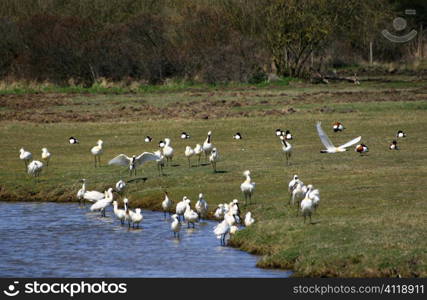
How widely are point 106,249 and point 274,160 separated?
34.9 feet

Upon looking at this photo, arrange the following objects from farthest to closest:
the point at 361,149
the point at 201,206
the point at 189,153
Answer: the point at 361,149 → the point at 189,153 → the point at 201,206

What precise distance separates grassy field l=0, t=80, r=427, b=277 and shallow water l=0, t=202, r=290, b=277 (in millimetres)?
907

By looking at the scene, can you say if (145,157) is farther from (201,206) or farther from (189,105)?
(189,105)

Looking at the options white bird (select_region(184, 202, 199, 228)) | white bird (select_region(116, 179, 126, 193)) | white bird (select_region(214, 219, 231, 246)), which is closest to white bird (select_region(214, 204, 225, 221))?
white bird (select_region(184, 202, 199, 228))

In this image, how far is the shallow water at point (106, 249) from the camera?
19.9 m

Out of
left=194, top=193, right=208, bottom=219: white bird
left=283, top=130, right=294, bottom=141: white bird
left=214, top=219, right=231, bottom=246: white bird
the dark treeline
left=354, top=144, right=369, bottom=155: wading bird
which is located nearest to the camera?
left=214, top=219, right=231, bottom=246: white bird

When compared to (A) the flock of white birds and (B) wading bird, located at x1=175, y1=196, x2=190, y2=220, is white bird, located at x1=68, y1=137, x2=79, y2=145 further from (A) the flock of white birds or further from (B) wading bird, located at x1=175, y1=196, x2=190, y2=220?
(B) wading bird, located at x1=175, y1=196, x2=190, y2=220

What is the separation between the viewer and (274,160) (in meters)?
32.0

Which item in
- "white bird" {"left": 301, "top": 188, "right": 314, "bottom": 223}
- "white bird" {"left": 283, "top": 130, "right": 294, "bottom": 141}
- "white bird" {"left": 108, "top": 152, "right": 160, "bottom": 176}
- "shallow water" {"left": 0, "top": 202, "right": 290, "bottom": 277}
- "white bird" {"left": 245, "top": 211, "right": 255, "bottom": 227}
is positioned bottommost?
"shallow water" {"left": 0, "top": 202, "right": 290, "bottom": 277}

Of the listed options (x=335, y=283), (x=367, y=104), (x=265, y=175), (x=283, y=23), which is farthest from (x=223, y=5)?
(x=335, y=283)

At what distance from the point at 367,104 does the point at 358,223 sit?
29557 mm

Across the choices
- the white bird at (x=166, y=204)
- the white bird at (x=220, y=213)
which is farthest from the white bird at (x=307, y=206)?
the white bird at (x=166, y=204)

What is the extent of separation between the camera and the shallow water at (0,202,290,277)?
19.9m

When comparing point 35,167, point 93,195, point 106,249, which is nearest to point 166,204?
point 93,195
